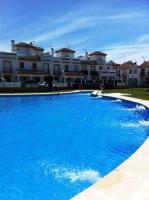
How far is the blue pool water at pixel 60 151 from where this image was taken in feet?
21.8

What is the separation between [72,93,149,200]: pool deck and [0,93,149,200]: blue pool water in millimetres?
1014

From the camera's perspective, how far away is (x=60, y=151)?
31.5 feet

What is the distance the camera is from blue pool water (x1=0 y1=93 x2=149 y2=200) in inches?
261

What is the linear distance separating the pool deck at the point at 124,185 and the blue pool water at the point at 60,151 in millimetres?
1014

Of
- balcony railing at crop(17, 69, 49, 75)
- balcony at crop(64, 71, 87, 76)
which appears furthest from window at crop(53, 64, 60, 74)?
balcony railing at crop(17, 69, 49, 75)

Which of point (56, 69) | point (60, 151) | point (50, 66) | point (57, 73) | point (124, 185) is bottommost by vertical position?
point (60, 151)

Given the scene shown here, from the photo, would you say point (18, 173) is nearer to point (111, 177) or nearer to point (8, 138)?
point (111, 177)

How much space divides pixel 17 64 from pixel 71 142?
40.1 m

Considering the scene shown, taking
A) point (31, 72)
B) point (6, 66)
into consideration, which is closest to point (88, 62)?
point (31, 72)

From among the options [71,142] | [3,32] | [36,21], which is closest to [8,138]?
[71,142]

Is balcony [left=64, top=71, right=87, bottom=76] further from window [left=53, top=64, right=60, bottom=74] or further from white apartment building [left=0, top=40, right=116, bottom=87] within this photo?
window [left=53, top=64, right=60, bottom=74]

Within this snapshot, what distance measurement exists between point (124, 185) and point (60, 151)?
451cm

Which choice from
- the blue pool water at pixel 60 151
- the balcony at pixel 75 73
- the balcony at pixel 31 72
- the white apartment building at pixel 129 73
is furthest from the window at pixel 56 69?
the blue pool water at pixel 60 151

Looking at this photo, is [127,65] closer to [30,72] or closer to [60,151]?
[30,72]
